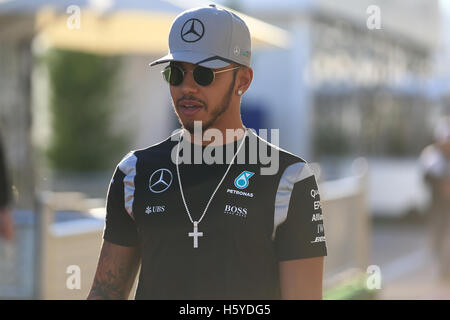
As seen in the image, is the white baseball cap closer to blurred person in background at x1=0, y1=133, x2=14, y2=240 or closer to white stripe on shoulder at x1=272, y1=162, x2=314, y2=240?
white stripe on shoulder at x1=272, y1=162, x2=314, y2=240

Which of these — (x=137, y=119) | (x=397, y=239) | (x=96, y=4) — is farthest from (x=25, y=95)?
(x=137, y=119)

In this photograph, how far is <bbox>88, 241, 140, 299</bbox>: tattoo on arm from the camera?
234 centimetres

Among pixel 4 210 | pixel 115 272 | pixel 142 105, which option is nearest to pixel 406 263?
pixel 4 210

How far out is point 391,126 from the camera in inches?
673

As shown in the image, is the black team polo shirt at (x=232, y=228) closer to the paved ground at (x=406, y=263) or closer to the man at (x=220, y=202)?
the man at (x=220, y=202)

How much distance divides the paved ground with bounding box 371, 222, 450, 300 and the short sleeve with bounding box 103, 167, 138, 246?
4.39 meters

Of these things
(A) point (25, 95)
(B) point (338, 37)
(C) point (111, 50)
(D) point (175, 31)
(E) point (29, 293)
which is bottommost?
(E) point (29, 293)

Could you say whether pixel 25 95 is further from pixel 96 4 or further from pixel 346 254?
pixel 346 254

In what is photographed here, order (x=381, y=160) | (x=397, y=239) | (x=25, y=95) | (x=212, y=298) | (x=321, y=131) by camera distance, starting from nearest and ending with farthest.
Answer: (x=212, y=298) < (x=25, y=95) < (x=397, y=239) < (x=381, y=160) < (x=321, y=131)

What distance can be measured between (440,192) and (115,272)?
7900mm

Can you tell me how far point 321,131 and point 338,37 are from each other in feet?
7.39

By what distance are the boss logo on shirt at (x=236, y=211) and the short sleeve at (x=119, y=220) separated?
0.28 metres

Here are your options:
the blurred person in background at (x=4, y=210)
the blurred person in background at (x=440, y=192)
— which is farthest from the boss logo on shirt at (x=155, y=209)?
the blurred person in background at (x=440, y=192)

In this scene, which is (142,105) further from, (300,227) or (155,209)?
(300,227)
